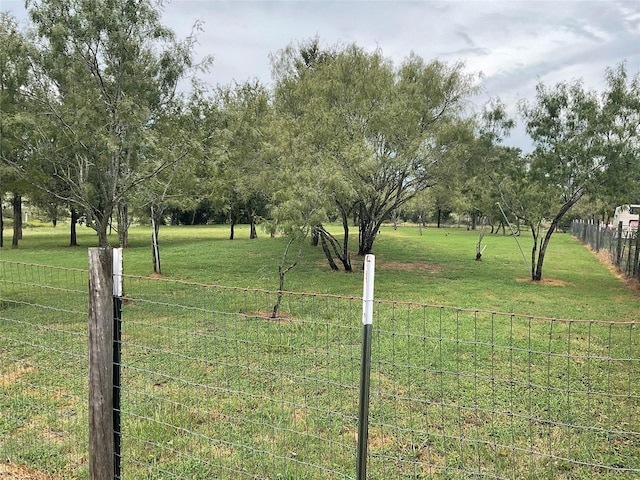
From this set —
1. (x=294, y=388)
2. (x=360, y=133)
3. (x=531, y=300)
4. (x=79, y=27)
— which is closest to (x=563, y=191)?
(x=531, y=300)

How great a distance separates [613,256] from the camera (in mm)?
16844

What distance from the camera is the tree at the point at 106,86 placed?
7414mm

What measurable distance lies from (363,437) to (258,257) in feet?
54.1

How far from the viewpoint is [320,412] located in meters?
3.99

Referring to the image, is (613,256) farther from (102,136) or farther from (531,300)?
(102,136)

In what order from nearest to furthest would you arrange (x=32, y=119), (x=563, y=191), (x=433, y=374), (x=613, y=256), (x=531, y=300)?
(x=433, y=374) < (x=32, y=119) < (x=531, y=300) < (x=563, y=191) < (x=613, y=256)

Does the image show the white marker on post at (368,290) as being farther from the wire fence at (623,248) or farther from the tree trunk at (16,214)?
the tree trunk at (16,214)

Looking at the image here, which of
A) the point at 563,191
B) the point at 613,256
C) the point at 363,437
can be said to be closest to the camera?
the point at 363,437

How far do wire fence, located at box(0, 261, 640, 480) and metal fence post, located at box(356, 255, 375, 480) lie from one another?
0.59m

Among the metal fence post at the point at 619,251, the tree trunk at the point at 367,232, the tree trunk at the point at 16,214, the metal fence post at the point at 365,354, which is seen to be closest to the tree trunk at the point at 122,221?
the tree trunk at the point at 16,214

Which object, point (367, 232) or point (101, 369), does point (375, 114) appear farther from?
point (101, 369)

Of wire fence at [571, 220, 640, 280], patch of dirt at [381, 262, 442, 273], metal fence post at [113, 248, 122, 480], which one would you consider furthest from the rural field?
patch of dirt at [381, 262, 442, 273]

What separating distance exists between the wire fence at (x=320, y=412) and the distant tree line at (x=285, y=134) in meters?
3.52

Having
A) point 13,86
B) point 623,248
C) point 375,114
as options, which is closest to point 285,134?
point 375,114
